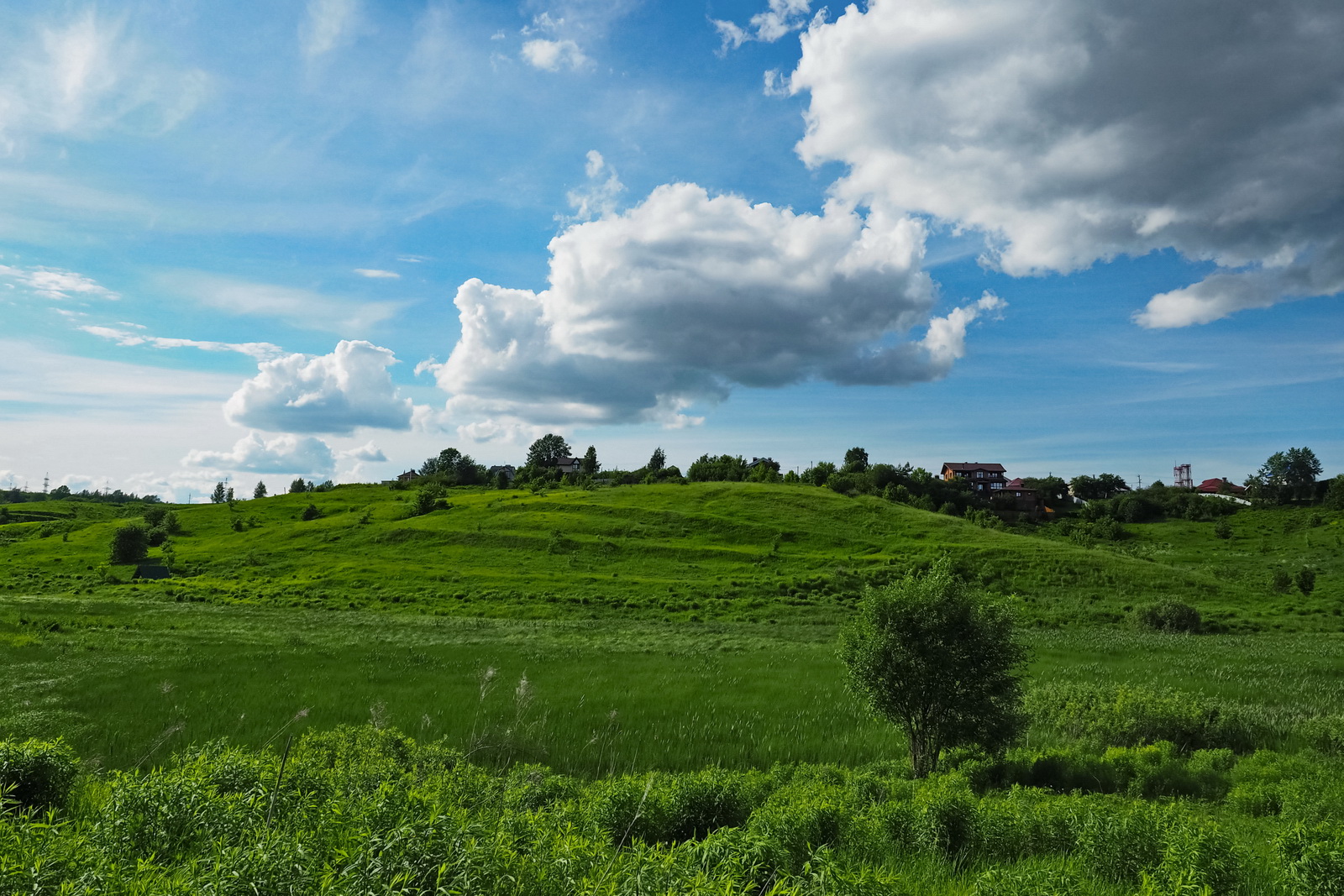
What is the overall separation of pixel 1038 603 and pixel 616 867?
7021 centimetres

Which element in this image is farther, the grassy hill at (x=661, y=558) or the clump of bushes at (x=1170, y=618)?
the grassy hill at (x=661, y=558)

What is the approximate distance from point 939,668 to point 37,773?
16.9 metres

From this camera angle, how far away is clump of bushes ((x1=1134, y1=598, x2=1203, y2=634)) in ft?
175

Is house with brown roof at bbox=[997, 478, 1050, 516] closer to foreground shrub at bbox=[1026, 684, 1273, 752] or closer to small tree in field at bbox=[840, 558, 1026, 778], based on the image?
foreground shrub at bbox=[1026, 684, 1273, 752]

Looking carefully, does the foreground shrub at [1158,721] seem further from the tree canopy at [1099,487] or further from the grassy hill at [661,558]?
the tree canopy at [1099,487]

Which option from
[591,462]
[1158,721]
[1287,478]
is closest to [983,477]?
[1287,478]

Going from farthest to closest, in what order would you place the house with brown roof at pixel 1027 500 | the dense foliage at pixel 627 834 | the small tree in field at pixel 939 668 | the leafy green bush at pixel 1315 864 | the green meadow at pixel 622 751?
1. the house with brown roof at pixel 1027 500
2. the small tree in field at pixel 939 668
3. the leafy green bush at pixel 1315 864
4. the green meadow at pixel 622 751
5. the dense foliage at pixel 627 834

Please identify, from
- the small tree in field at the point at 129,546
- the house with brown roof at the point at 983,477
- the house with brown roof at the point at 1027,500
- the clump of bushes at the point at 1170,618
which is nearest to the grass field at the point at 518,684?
the clump of bushes at the point at 1170,618

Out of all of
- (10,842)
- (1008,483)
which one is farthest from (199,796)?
(1008,483)

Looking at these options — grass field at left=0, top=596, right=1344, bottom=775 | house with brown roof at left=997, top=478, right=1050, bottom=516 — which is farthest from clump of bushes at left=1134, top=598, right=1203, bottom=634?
house with brown roof at left=997, top=478, right=1050, bottom=516

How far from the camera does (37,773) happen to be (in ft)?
29.4

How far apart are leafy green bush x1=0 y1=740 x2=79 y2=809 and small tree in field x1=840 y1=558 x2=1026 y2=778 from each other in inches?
608

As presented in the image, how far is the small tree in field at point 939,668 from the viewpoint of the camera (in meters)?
16.7

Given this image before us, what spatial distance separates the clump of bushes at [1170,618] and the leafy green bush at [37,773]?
64903 millimetres
